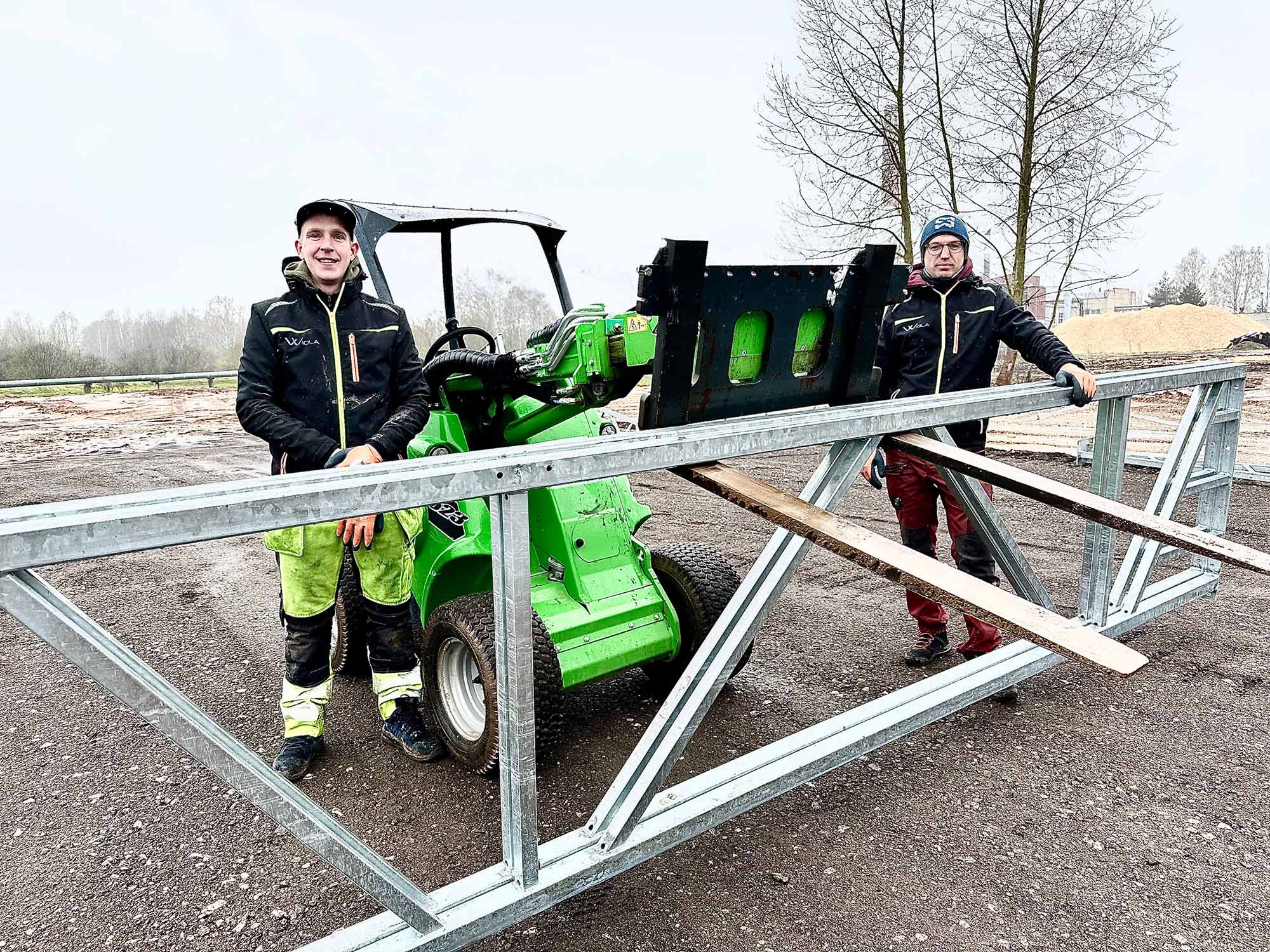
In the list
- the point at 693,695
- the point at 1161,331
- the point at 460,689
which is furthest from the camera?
the point at 1161,331

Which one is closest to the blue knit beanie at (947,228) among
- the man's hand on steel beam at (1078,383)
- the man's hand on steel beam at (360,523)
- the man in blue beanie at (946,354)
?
the man in blue beanie at (946,354)

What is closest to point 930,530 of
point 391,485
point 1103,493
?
point 1103,493

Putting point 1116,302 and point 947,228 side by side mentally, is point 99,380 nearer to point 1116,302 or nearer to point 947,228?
point 947,228

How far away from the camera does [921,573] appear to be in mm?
1987

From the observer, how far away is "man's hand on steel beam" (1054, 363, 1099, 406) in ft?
10.5

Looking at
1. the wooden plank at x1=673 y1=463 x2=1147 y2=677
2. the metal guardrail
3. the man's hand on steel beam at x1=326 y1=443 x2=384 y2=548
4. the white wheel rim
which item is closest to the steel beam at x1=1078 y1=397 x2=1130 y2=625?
the wooden plank at x1=673 y1=463 x2=1147 y2=677

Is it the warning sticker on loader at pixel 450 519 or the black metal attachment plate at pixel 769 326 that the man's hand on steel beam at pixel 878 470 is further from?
the warning sticker on loader at pixel 450 519

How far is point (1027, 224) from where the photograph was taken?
1443 cm

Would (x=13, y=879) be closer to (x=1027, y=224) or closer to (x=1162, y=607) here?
(x=1162, y=607)

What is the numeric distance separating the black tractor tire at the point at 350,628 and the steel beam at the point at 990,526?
234 cm

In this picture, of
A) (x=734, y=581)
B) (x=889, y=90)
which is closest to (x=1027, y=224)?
(x=889, y=90)

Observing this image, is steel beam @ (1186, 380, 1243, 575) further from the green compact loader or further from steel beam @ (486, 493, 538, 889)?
steel beam @ (486, 493, 538, 889)

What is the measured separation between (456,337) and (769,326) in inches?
71.9

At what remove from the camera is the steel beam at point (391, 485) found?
138 centimetres
